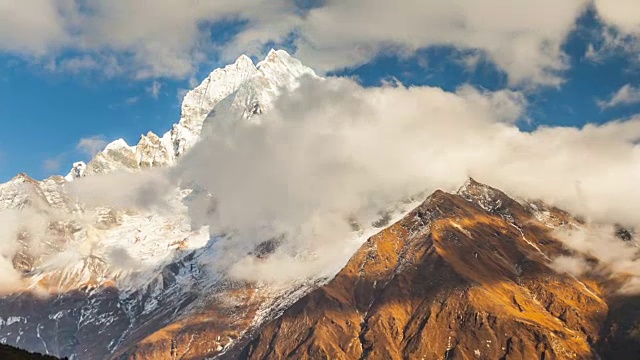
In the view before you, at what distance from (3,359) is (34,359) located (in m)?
9.80

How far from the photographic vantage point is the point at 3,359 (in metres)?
158

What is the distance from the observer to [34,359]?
167375 mm
